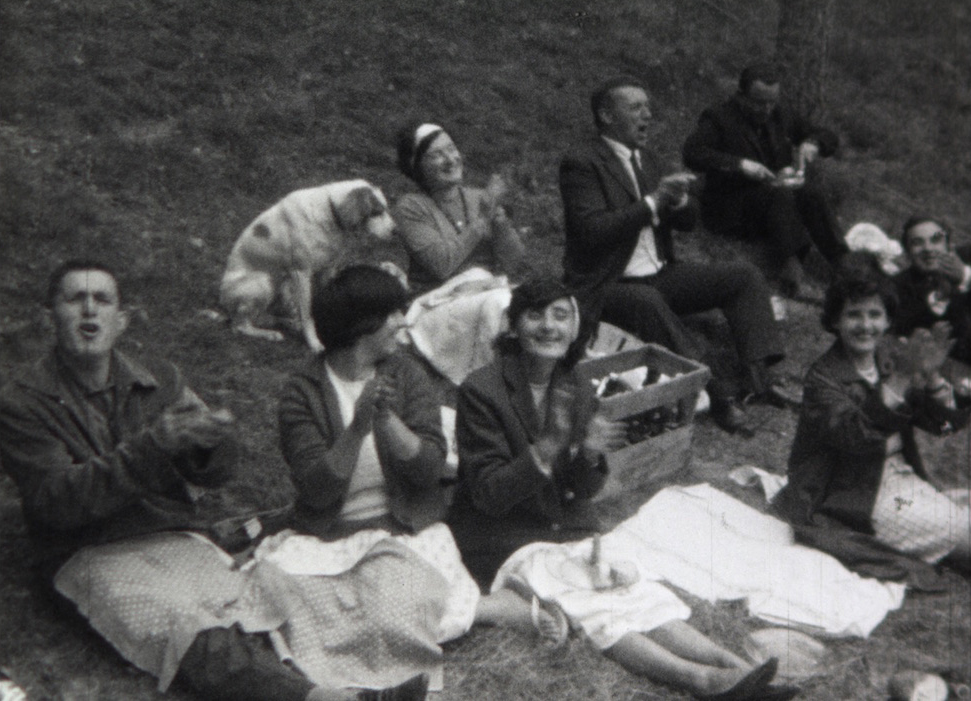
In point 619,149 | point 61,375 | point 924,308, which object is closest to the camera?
point 61,375

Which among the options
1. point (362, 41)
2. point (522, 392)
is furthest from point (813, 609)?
point (362, 41)

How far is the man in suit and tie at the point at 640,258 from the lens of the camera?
5.60 metres

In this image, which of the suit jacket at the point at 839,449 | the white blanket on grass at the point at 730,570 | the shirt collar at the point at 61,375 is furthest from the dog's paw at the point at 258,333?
the suit jacket at the point at 839,449

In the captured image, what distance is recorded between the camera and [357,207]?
5.58 meters

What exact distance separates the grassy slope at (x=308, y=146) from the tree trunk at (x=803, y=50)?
1.93 ft

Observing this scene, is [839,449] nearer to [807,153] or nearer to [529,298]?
[529,298]

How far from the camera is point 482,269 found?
18.6ft

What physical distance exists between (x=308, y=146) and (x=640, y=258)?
2269mm

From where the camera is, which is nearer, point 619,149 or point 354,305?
point 354,305

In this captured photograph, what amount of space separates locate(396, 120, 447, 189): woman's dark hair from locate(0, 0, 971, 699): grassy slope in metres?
1.04

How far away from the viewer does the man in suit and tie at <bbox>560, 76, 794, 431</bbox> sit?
5.60m

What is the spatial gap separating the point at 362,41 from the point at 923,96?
499 centimetres

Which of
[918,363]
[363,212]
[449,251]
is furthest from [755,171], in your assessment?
[918,363]

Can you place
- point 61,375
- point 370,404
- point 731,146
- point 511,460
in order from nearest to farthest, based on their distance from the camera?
1. point 61,375
2. point 370,404
3. point 511,460
4. point 731,146
